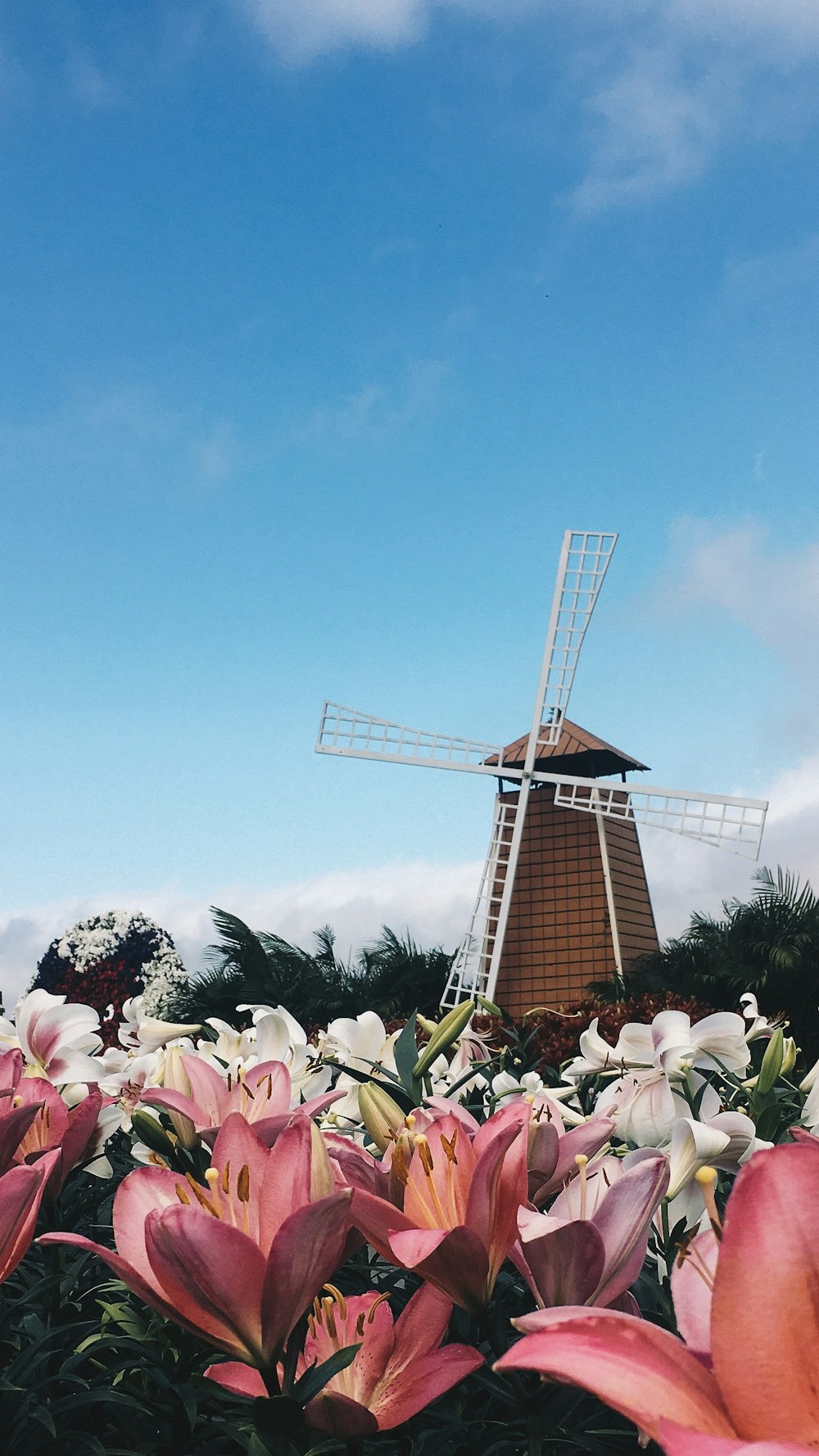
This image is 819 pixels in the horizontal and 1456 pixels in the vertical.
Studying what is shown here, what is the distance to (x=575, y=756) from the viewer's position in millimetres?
16219

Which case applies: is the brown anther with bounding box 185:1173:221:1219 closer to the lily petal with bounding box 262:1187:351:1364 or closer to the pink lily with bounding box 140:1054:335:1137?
the lily petal with bounding box 262:1187:351:1364

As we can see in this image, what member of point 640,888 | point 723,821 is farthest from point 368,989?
point 723,821

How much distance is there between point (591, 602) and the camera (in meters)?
16.0

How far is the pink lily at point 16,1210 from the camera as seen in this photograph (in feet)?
2.83

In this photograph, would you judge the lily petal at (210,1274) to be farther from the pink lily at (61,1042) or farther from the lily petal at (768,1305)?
the pink lily at (61,1042)

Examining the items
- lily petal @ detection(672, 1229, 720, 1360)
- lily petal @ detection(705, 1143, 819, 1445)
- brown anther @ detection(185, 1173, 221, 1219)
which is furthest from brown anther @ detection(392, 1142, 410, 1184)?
lily petal @ detection(705, 1143, 819, 1445)

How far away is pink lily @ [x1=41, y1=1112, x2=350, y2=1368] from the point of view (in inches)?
Result: 27.9

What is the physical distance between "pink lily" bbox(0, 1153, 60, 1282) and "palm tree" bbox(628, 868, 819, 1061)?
12408mm

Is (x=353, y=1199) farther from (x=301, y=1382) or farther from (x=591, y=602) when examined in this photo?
(x=591, y=602)

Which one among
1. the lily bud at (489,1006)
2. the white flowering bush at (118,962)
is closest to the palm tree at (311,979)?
the white flowering bush at (118,962)

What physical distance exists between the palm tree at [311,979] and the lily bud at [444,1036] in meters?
14.0

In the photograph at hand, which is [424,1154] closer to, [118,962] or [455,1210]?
[455,1210]

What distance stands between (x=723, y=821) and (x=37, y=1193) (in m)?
14.4

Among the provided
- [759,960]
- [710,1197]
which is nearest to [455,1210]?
[710,1197]
